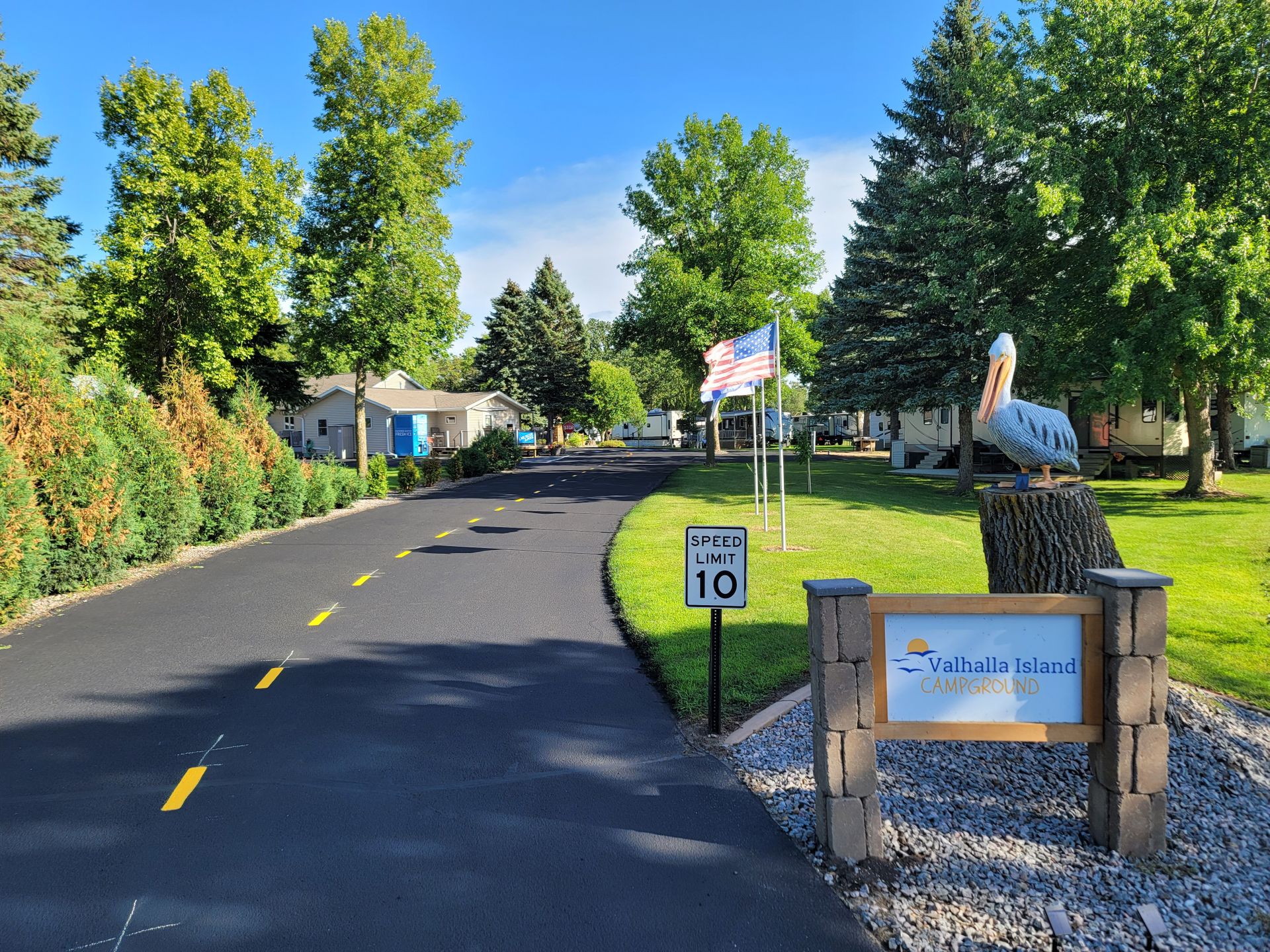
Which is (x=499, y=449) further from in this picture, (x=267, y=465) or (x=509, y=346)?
(x=509, y=346)

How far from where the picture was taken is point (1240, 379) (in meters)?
15.7

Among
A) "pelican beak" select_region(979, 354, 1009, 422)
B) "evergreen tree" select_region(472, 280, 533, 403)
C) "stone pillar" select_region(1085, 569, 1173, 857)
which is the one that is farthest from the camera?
"evergreen tree" select_region(472, 280, 533, 403)

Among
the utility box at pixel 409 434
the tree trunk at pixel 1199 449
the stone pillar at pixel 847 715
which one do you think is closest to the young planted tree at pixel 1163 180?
the tree trunk at pixel 1199 449

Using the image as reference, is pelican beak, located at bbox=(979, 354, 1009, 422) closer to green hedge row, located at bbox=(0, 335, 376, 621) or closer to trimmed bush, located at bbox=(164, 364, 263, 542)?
green hedge row, located at bbox=(0, 335, 376, 621)

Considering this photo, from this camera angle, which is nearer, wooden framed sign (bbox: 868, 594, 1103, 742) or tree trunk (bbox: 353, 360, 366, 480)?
wooden framed sign (bbox: 868, 594, 1103, 742)

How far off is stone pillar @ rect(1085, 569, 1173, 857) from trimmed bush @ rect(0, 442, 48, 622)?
9.86 metres

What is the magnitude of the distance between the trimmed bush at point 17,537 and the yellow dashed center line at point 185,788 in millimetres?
5026

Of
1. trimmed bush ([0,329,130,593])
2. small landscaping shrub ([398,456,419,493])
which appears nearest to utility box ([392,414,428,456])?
small landscaping shrub ([398,456,419,493])

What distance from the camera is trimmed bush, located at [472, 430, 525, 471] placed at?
1206 inches

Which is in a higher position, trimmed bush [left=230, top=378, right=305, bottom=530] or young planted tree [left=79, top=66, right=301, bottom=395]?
young planted tree [left=79, top=66, right=301, bottom=395]

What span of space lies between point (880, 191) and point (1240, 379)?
1318cm

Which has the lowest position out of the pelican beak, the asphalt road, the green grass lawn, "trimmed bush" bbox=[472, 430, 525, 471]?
the asphalt road

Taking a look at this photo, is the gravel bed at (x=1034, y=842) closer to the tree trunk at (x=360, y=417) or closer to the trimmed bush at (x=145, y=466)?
the trimmed bush at (x=145, y=466)

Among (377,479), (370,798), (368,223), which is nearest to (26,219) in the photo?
(368,223)
